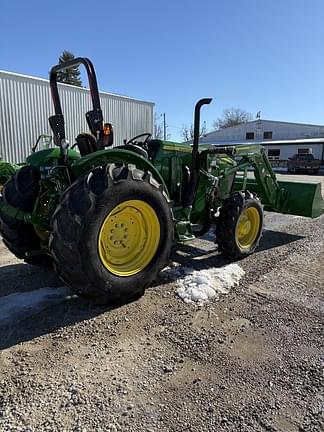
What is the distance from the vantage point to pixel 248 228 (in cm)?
555

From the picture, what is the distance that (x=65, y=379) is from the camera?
253 centimetres

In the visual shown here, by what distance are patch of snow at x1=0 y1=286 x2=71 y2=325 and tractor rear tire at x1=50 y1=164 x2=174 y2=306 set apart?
0.58m

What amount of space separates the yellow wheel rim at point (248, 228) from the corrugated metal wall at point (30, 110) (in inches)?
399

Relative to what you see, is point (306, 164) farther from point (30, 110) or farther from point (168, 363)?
point (168, 363)

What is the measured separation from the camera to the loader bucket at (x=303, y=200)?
6.57 metres

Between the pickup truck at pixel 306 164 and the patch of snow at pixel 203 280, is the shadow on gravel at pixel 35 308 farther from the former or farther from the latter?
the pickup truck at pixel 306 164

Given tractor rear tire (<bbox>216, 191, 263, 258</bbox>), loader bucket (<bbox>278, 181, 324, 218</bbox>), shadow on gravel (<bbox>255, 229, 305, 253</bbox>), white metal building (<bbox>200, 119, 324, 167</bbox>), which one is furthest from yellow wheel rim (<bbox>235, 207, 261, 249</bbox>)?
white metal building (<bbox>200, 119, 324, 167</bbox>)

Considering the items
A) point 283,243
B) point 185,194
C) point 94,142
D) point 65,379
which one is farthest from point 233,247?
point 65,379

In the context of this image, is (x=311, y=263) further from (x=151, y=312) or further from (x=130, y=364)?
(x=130, y=364)

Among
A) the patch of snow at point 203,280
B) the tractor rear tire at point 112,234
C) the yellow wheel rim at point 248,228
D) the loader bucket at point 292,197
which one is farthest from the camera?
the loader bucket at point 292,197

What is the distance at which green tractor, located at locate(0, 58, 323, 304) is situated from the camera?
3182mm

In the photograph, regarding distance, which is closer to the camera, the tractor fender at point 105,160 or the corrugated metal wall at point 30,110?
the tractor fender at point 105,160

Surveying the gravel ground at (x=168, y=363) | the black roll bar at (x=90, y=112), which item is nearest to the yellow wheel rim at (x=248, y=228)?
the gravel ground at (x=168, y=363)

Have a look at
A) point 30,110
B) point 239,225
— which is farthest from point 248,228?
point 30,110
